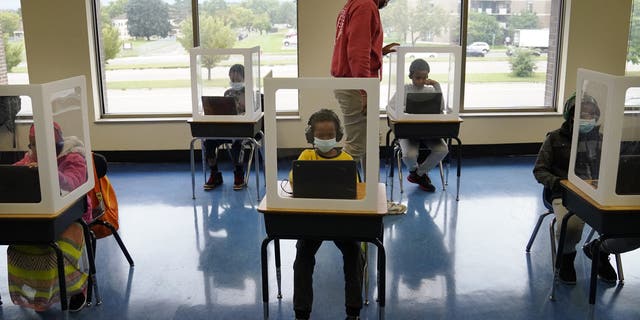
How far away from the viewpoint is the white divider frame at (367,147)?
240 centimetres

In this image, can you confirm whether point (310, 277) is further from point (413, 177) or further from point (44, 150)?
point (413, 177)

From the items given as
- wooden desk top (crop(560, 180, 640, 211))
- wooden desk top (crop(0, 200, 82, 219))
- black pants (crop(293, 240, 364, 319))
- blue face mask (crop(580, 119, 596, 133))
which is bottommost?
black pants (crop(293, 240, 364, 319))

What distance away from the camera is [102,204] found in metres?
3.31

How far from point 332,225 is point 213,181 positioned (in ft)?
9.92

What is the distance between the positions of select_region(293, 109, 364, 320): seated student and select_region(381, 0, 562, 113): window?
393 centimetres

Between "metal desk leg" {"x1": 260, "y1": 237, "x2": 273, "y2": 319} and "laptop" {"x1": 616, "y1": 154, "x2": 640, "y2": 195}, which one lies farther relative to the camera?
"metal desk leg" {"x1": 260, "y1": 237, "x2": 273, "y2": 319}

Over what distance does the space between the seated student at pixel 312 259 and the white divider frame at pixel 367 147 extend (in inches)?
6.5

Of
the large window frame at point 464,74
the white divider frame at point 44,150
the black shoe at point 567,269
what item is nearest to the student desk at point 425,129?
the large window frame at point 464,74

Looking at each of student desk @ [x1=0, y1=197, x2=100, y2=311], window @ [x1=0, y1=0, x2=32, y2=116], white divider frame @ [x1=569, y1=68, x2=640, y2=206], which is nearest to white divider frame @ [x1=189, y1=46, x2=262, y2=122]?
student desk @ [x1=0, y1=197, x2=100, y2=311]

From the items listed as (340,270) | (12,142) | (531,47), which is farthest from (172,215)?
(531,47)

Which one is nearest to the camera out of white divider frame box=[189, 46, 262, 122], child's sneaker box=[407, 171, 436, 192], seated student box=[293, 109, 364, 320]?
seated student box=[293, 109, 364, 320]

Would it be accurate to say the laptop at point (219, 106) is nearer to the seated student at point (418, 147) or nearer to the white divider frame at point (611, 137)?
the seated student at point (418, 147)

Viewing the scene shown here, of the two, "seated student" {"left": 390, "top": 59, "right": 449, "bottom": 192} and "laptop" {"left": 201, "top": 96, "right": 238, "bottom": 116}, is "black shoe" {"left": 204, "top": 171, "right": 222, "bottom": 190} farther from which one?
"seated student" {"left": 390, "top": 59, "right": 449, "bottom": 192}

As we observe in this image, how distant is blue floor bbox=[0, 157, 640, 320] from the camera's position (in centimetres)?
306
